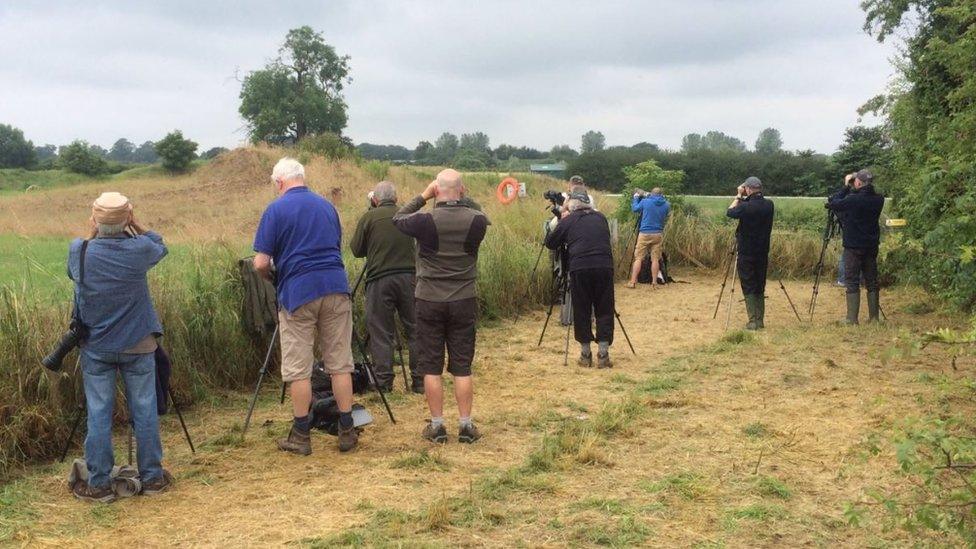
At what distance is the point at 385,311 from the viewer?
7016 mm

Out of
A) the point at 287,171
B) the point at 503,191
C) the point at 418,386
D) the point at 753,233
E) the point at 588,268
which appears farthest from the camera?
the point at 503,191

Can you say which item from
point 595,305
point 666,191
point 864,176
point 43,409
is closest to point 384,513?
point 43,409

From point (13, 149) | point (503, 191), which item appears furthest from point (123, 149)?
point (503, 191)

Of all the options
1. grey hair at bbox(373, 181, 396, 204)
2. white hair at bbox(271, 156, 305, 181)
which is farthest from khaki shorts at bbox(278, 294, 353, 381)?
grey hair at bbox(373, 181, 396, 204)

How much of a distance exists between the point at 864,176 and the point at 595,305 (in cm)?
396

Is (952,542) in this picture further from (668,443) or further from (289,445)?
(289,445)

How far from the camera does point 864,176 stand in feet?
30.3

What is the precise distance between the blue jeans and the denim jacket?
0.12 meters

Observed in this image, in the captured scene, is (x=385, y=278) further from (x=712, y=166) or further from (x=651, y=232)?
(x=712, y=166)

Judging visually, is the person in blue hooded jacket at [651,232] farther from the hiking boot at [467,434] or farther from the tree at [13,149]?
the tree at [13,149]

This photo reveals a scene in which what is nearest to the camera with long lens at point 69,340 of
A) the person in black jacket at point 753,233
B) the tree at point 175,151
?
the person in black jacket at point 753,233

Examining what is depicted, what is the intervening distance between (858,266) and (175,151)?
1368 inches

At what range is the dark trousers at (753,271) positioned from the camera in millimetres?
9570

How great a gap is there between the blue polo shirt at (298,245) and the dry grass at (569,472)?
117 centimetres
